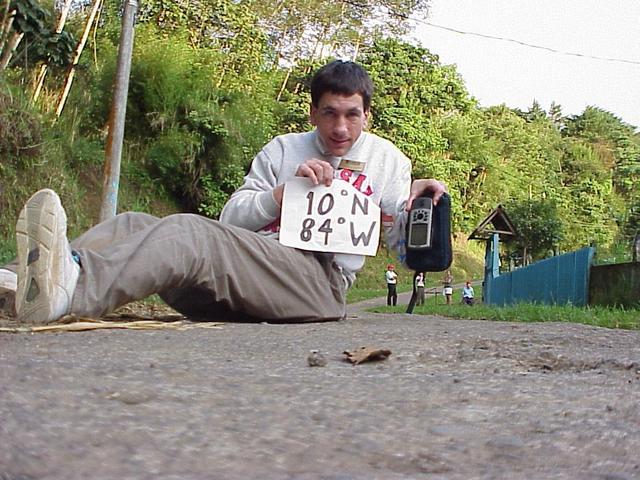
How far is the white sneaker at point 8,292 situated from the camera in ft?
8.59

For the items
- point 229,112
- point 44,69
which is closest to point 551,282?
point 229,112

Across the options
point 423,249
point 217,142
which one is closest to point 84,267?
point 423,249

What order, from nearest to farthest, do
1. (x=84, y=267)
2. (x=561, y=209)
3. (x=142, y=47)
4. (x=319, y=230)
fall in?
(x=84, y=267), (x=319, y=230), (x=142, y=47), (x=561, y=209)

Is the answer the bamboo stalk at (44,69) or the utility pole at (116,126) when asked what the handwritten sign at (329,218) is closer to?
the utility pole at (116,126)

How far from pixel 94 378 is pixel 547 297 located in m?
11.4

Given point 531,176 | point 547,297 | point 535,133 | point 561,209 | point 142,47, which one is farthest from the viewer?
point 535,133

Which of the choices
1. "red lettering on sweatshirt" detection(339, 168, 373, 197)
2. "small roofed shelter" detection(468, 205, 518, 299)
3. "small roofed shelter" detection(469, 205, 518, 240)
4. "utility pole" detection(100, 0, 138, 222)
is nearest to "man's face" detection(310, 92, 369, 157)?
"red lettering on sweatshirt" detection(339, 168, 373, 197)

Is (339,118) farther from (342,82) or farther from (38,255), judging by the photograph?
(38,255)

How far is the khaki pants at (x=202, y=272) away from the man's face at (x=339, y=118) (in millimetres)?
525

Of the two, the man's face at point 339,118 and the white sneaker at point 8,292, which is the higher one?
the man's face at point 339,118

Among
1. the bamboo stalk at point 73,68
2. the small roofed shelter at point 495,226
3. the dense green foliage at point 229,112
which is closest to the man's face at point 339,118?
the dense green foliage at point 229,112

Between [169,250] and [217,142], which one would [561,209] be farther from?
[169,250]

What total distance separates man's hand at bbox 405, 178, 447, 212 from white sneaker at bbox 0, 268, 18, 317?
1629 millimetres

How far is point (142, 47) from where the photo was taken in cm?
1638
